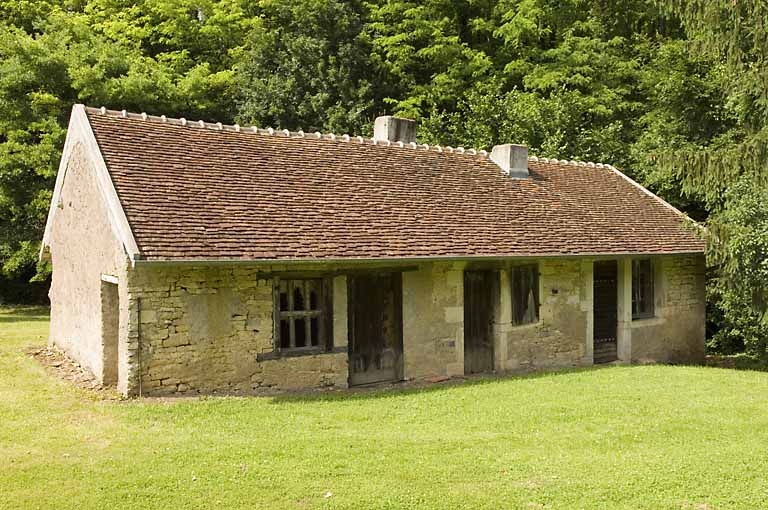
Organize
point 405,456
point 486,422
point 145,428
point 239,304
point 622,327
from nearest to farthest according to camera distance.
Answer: point 405,456
point 145,428
point 486,422
point 239,304
point 622,327

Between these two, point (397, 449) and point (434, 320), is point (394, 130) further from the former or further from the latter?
point (397, 449)

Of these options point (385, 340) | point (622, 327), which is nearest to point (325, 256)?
point (385, 340)

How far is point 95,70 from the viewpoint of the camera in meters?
21.7

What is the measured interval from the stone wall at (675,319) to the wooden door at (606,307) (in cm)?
50

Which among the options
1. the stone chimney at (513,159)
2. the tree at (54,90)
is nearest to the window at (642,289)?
the stone chimney at (513,159)

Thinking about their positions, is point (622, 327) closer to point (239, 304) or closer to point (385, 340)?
point (385, 340)

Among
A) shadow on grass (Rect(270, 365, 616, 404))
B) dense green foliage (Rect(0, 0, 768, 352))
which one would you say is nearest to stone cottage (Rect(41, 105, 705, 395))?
shadow on grass (Rect(270, 365, 616, 404))

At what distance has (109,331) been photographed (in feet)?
36.4

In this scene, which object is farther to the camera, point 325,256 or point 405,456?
point 325,256

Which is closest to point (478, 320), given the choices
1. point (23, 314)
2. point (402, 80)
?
point (402, 80)

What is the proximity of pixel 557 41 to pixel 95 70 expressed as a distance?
18572 mm

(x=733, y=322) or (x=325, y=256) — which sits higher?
(x=325, y=256)

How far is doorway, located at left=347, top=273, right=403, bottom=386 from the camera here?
12117 millimetres

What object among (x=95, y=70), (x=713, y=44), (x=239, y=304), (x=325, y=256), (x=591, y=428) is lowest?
(x=591, y=428)
